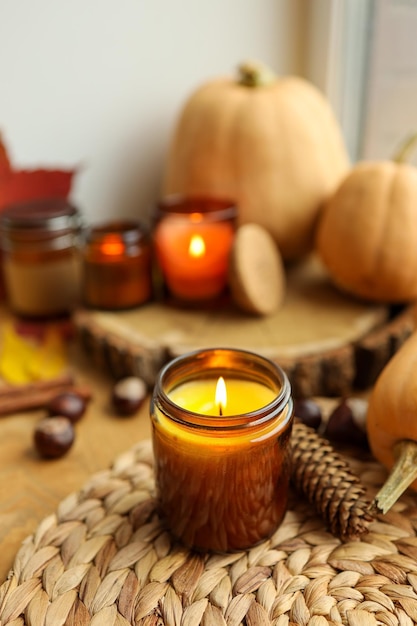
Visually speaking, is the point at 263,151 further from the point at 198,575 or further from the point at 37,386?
the point at 198,575

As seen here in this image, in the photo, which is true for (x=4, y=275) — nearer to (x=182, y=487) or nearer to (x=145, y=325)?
(x=145, y=325)

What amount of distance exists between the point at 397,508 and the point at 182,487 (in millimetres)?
215

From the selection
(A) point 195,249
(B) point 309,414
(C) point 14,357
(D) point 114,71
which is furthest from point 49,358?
(D) point 114,71

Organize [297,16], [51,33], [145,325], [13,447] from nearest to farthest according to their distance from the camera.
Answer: [13,447] → [145,325] → [51,33] → [297,16]

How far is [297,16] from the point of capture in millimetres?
1165

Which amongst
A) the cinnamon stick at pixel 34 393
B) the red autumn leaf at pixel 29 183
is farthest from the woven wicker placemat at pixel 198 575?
the red autumn leaf at pixel 29 183

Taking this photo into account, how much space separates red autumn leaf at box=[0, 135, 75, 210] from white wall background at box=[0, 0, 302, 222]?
1.6 inches

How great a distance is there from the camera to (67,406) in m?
0.78

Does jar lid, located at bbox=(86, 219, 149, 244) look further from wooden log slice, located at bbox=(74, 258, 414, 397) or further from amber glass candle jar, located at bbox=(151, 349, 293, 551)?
amber glass candle jar, located at bbox=(151, 349, 293, 551)

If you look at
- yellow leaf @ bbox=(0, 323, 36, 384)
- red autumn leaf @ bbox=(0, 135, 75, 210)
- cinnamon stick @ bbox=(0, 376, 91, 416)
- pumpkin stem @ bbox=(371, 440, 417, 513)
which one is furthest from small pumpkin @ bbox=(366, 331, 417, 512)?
red autumn leaf @ bbox=(0, 135, 75, 210)

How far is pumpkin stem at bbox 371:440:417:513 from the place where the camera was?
1.74ft

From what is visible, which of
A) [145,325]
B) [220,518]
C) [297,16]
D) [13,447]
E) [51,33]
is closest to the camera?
[220,518]

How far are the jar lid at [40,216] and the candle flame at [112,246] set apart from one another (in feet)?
0.29

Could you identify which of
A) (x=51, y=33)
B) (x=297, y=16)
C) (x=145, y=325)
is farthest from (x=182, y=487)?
(x=297, y=16)
